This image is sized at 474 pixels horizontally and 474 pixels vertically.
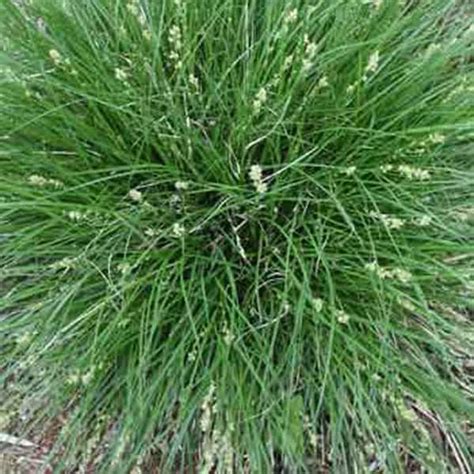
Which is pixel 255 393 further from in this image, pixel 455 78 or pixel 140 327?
pixel 455 78

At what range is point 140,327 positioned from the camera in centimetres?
157

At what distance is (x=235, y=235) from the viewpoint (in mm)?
Answer: 1641

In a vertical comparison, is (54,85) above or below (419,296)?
above

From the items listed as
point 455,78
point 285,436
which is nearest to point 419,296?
point 285,436

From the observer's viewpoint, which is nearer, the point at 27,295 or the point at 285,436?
the point at 285,436

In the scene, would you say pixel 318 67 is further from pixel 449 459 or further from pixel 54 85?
pixel 449 459

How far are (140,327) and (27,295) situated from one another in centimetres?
27

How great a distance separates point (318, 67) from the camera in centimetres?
165

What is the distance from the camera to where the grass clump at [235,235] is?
158cm

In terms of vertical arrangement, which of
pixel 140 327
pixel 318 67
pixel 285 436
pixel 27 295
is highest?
pixel 318 67

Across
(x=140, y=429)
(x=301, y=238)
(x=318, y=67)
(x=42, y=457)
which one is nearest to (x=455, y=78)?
(x=318, y=67)

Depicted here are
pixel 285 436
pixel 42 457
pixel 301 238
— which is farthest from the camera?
pixel 42 457

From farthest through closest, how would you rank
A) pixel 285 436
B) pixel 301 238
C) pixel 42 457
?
pixel 42 457 → pixel 301 238 → pixel 285 436

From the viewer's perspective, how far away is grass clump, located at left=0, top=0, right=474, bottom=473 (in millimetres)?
1575
